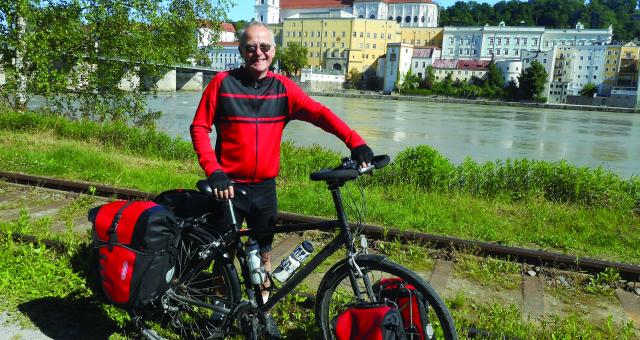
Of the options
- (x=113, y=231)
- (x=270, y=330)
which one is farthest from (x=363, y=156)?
(x=113, y=231)

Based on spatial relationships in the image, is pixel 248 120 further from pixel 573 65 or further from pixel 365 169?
pixel 573 65

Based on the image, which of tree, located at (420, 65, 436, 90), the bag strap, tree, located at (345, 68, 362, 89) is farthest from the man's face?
tree, located at (345, 68, 362, 89)

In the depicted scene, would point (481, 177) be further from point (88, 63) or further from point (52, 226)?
point (88, 63)

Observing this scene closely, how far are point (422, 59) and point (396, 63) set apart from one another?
839 centimetres

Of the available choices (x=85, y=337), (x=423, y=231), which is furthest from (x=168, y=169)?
(x=85, y=337)

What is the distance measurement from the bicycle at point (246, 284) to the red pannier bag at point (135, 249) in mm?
248

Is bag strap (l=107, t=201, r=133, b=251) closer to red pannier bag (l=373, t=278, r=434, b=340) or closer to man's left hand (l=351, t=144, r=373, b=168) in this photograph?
man's left hand (l=351, t=144, r=373, b=168)

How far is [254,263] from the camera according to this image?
3.17 m

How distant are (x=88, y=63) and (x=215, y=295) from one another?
583 inches

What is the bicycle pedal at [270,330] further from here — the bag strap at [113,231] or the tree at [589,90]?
the tree at [589,90]

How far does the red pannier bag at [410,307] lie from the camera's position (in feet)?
8.92

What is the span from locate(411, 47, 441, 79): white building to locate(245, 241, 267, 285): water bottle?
13118 centimetres

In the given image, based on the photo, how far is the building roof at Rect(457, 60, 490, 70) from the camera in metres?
124

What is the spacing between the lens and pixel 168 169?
9.80 metres
